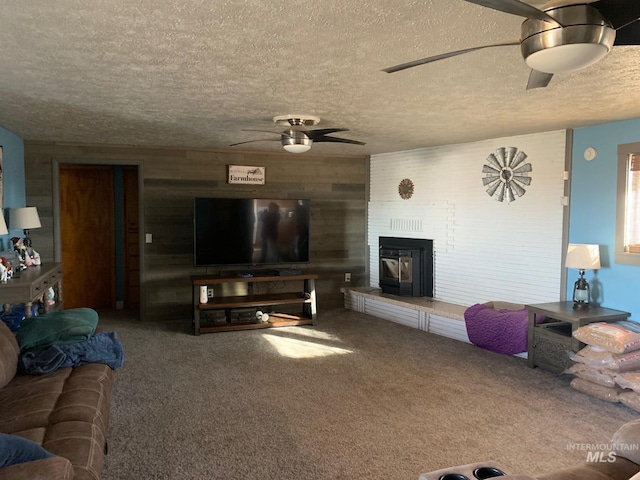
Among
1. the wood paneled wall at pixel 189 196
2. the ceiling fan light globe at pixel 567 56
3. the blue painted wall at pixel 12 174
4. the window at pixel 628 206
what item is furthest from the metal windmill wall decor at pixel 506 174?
the blue painted wall at pixel 12 174

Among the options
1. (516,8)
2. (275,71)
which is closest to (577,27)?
(516,8)

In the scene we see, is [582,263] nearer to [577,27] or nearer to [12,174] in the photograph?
[577,27]

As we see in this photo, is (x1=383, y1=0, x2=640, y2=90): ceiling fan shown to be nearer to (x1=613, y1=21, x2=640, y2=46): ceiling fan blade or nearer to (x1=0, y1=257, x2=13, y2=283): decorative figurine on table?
(x1=613, y1=21, x2=640, y2=46): ceiling fan blade

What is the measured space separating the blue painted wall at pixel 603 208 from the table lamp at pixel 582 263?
0.14 meters

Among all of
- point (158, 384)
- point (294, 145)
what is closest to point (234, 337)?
point (158, 384)

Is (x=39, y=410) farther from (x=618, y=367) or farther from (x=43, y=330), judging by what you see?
(x=618, y=367)

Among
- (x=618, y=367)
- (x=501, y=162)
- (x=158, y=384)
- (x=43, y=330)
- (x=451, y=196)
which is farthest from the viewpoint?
(x=451, y=196)

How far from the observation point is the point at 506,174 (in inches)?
203

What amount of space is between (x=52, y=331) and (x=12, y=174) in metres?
2.76

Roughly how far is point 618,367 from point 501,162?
2.42 meters

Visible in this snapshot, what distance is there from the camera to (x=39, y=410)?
226cm

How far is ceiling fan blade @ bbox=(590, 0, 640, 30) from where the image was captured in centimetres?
162

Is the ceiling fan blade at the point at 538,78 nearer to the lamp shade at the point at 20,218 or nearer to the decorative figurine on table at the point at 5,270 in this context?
the decorative figurine on table at the point at 5,270

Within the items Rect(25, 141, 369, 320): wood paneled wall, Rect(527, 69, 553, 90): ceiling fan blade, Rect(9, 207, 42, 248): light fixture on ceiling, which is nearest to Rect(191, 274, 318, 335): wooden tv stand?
Rect(25, 141, 369, 320): wood paneled wall
